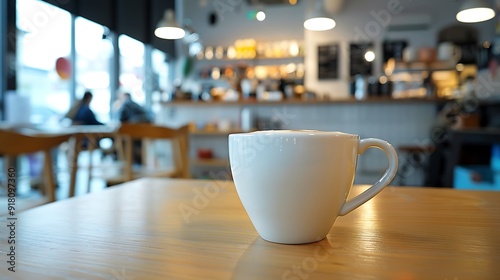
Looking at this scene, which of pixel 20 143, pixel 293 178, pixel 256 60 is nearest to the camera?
pixel 293 178

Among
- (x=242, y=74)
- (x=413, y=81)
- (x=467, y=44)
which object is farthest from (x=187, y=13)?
(x=467, y=44)

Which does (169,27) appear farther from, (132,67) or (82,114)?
(132,67)

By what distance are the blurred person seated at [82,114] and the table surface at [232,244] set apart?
4903 millimetres

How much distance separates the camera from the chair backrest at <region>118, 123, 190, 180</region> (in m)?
2.23

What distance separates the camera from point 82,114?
5.16 metres

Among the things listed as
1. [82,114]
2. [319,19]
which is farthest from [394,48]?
[82,114]

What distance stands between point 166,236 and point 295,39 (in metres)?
8.28

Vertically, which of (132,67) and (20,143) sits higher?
(132,67)

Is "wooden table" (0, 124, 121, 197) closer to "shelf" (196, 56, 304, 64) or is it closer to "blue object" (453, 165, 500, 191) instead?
"blue object" (453, 165, 500, 191)

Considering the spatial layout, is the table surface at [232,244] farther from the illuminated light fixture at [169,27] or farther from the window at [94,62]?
the window at [94,62]

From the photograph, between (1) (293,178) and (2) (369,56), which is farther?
(2) (369,56)

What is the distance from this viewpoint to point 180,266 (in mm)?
347

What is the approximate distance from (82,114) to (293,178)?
210 inches

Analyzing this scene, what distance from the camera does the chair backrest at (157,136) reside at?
87.9 inches
